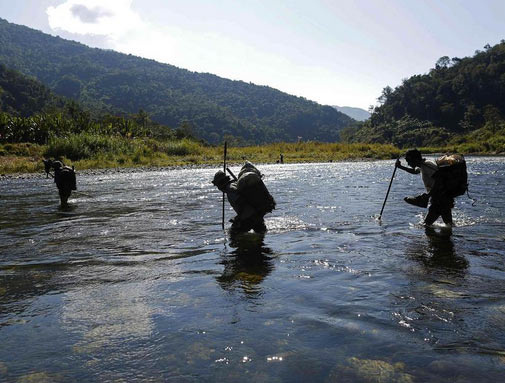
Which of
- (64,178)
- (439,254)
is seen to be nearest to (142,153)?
(64,178)

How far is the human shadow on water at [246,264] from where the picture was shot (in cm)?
649

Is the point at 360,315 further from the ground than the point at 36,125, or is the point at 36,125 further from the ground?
the point at 36,125

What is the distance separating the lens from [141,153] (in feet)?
173

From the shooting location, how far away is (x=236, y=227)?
9.85 meters

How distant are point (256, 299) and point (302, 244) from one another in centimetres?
377

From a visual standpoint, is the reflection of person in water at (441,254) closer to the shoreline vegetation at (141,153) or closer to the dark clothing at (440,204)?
the dark clothing at (440,204)

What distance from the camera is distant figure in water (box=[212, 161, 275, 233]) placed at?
9.45m

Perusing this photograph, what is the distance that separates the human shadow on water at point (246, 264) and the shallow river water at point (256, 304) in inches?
1.7

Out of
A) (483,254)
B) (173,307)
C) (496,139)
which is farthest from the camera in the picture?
(496,139)

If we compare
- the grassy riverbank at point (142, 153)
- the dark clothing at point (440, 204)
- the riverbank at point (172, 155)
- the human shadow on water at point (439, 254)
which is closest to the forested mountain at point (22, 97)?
the grassy riverbank at point (142, 153)

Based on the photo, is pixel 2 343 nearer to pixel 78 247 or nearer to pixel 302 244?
pixel 78 247

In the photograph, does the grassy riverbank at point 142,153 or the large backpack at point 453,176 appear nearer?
the large backpack at point 453,176

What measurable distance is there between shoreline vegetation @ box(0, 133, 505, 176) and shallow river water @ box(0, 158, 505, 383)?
112 feet

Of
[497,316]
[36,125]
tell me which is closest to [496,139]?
[36,125]
